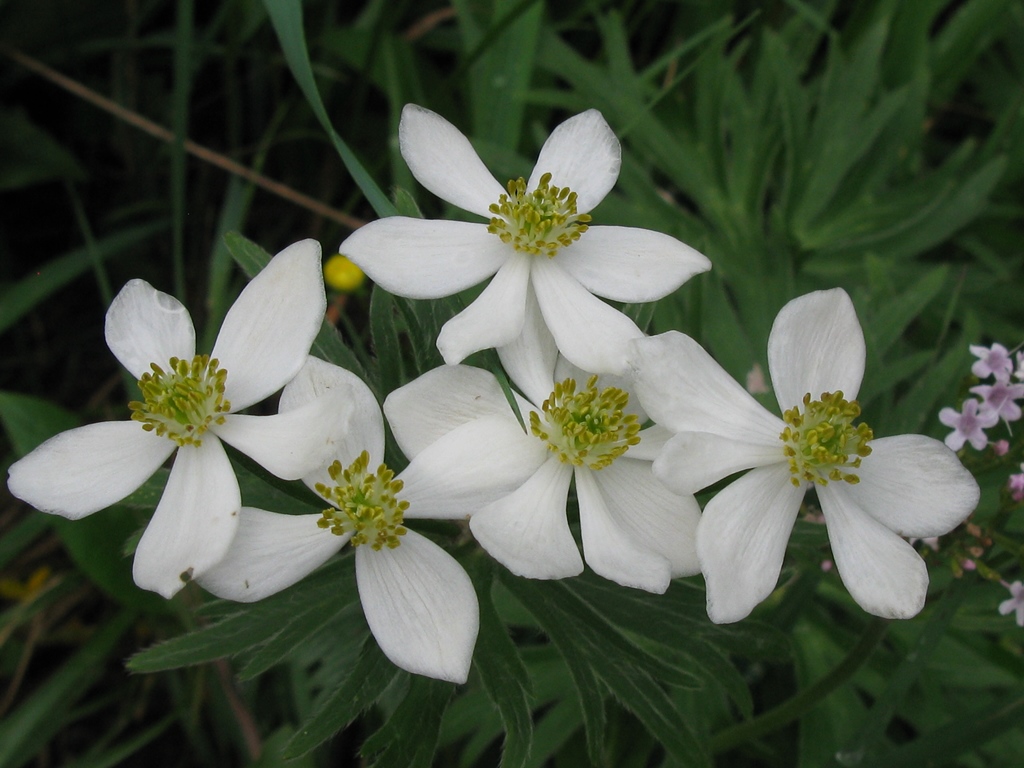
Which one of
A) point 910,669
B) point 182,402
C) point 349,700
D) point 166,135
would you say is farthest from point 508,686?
point 166,135

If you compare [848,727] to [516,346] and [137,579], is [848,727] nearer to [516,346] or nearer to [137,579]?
[516,346]

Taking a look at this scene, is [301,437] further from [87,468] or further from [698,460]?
[698,460]

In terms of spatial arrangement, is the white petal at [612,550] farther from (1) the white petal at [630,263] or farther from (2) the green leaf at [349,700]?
(2) the green leaf at [349,700]

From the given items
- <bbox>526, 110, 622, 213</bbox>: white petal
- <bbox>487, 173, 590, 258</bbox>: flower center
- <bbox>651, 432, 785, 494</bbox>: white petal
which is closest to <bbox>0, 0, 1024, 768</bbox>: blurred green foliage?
<bbox>487, 173, 590, 258</bbox>: flower center

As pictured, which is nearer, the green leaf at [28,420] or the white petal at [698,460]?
the white petal at [698,460]

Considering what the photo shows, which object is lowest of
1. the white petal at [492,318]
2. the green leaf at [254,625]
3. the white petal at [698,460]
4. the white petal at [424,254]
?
the green leaf at [254,625]

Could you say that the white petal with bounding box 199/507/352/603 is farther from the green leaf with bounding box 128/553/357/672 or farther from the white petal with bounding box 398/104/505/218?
the white petal with bounding box 398/104/505/218

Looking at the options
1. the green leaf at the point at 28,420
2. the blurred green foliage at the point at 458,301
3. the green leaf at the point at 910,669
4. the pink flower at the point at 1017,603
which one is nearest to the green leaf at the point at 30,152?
the blurred green foliage at the point at 458,301
